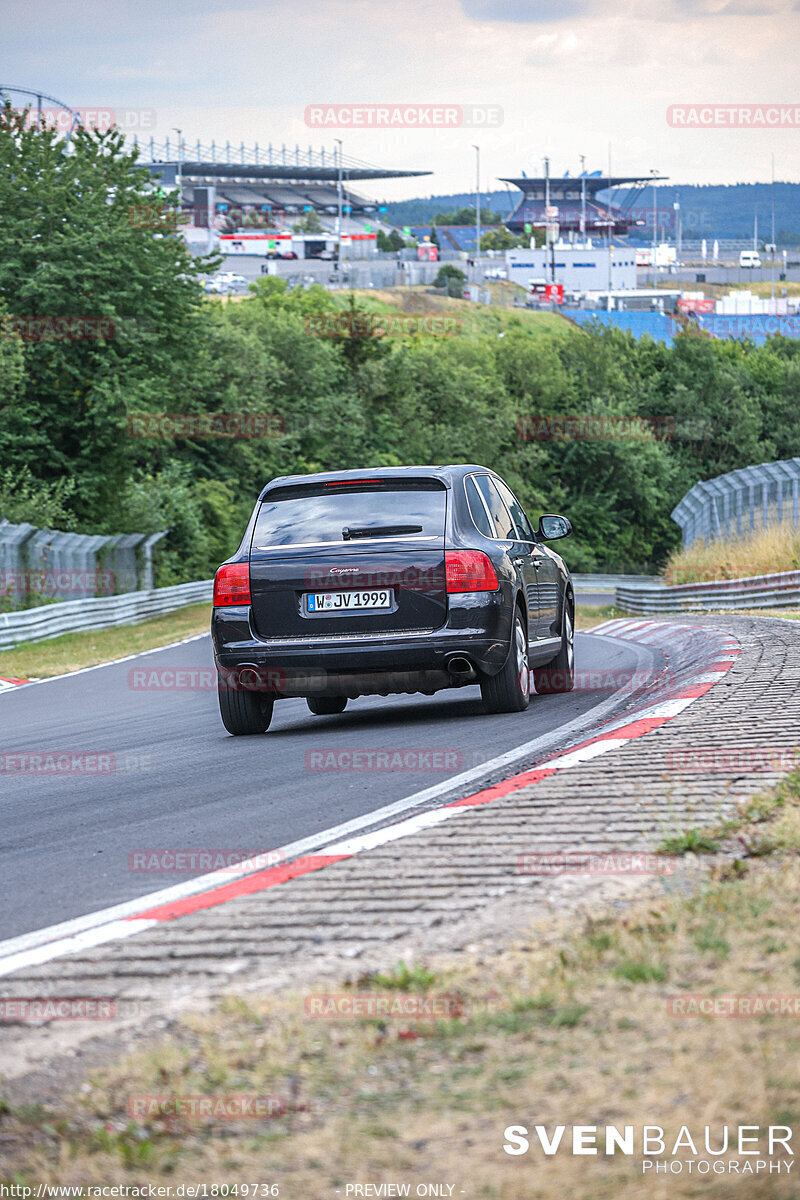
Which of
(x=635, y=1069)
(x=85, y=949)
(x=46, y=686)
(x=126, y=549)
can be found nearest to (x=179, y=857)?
(x=85, y=949)

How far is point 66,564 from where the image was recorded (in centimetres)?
3381

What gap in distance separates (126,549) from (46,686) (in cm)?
2034

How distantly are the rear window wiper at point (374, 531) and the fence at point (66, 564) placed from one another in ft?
69.4

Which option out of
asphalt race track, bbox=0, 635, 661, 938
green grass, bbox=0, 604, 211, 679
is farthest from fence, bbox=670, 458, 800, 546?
asphalt race track, bbox=0, 635, 661, 938

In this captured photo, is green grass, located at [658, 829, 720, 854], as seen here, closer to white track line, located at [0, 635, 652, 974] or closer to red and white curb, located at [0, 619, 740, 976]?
red and white curb, located at [0, 619, 740, 976]

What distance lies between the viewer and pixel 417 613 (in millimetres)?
9367

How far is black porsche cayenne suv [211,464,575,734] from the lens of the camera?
9336 mm

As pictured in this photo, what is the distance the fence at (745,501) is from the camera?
30656mm

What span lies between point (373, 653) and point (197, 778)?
5.56 feet

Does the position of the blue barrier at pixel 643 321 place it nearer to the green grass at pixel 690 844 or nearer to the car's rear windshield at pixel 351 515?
the car's rear windshield at pixel 351 515

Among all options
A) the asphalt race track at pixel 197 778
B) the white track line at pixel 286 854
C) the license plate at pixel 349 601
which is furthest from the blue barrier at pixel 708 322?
the white track line at pixel 286 854

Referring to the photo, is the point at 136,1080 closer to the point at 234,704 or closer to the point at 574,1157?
the point at 574,1157

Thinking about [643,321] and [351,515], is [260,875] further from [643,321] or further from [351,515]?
[643,321]

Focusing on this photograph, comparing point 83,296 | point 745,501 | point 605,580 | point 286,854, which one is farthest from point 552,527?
point 605,580
